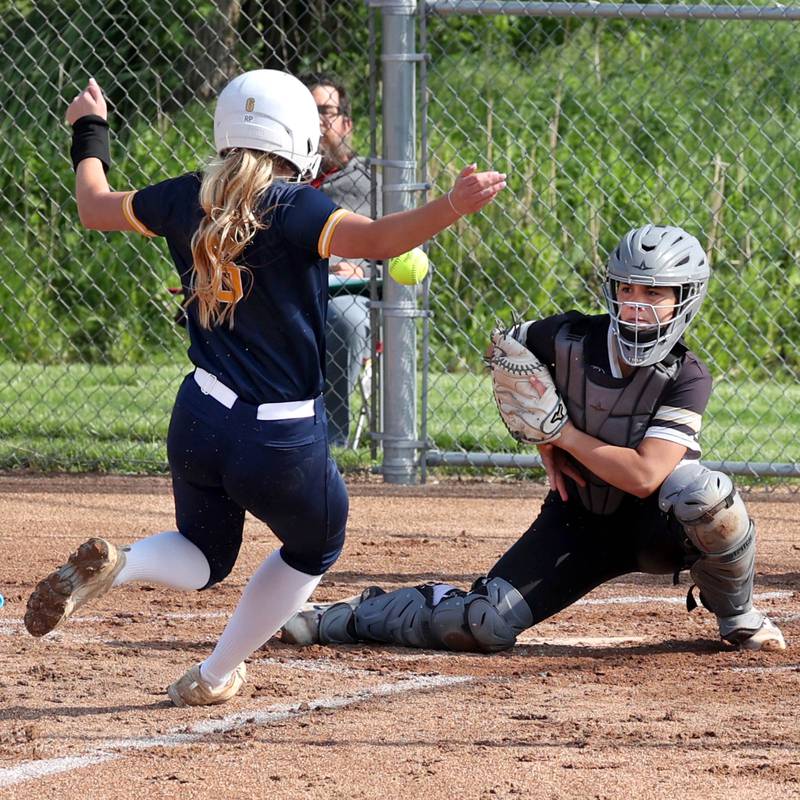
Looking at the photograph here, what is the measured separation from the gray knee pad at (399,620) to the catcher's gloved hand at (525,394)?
597 mm

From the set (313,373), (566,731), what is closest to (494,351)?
(313,373)

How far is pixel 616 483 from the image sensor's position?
409 cm

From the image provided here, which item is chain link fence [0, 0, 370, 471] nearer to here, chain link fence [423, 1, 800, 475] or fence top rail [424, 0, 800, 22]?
chain link fence [423, 1, 800, 475]

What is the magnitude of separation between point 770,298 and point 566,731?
760 cm

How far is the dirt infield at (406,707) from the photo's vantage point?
3.01 m

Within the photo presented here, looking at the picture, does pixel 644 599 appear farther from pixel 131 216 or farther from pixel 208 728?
pixel 131 216

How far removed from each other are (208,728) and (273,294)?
106 centimetres

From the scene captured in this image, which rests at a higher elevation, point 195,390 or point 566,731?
point 195,390

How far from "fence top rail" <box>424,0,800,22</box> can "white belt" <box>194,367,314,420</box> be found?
344cm

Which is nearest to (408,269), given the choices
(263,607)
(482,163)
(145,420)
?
(263,607)

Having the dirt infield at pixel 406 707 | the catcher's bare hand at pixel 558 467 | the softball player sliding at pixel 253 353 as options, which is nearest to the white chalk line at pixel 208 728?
the dirt infield at pixel 406 707

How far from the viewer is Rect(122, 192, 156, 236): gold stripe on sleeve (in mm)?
3475

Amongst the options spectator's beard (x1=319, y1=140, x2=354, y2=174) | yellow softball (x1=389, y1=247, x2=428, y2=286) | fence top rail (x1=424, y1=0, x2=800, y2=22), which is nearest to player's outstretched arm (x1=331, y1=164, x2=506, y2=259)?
yellow softball (x1=389, y1=247, x2=428, y2=286)

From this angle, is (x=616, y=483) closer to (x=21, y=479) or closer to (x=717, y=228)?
(x=21, y=479)
